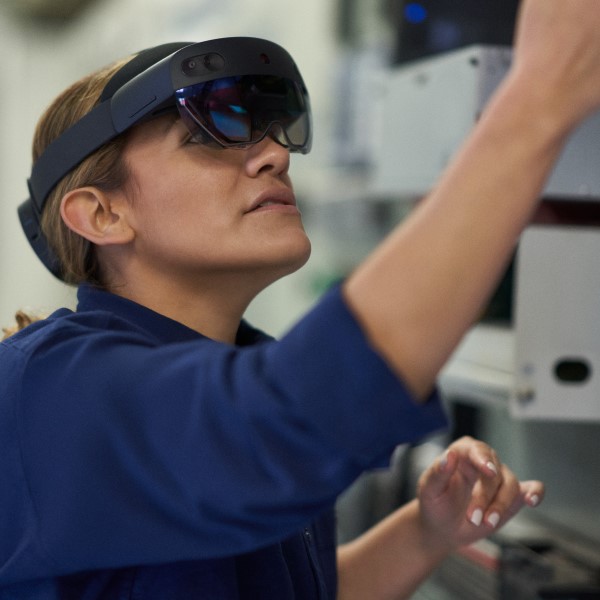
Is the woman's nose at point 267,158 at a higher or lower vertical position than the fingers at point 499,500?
higher

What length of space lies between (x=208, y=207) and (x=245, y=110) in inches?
5.3

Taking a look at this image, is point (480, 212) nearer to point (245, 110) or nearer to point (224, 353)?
point (224, 353)

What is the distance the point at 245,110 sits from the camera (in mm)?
1064

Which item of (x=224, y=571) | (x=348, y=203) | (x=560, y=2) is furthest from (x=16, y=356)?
(x=348, y=203)

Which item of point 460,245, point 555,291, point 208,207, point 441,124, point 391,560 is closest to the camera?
point 460,245

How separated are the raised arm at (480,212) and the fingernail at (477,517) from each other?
438mm

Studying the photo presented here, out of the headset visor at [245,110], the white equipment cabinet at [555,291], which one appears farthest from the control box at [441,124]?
the headset visor at [245,110]

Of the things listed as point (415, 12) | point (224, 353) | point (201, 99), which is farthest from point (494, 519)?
point (415, 12)

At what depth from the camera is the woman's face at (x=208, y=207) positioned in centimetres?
100

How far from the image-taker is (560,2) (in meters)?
0.65

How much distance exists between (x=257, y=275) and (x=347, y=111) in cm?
199

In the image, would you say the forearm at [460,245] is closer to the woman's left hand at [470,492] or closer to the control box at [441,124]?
the woman's left hand at [470,492]

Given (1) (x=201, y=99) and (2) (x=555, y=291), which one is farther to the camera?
(2) (x=555, y=291)

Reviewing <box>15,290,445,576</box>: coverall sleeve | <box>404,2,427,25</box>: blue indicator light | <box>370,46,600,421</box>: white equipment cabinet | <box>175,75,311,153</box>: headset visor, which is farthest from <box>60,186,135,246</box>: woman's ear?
<box>404,2,427,25</box>: blue indicator light
